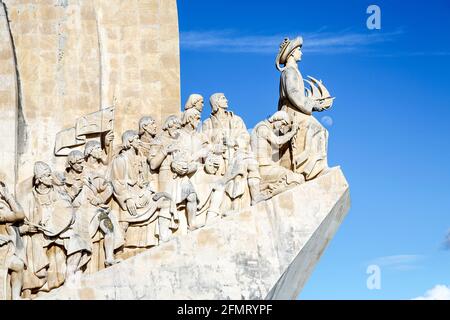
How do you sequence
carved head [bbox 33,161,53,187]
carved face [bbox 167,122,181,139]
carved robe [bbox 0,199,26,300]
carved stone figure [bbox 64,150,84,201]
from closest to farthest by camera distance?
carved robe [bbox 0,199,26,300] → carved head [bbox 33,161,53,187] → carved stone figure [bbox 64,150,84,201] → carved face [bbox 167,122,181,139]

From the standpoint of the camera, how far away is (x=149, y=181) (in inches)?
669

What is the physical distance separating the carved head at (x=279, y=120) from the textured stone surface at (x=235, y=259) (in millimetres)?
1008

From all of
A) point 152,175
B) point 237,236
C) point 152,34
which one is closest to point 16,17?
point 152,34

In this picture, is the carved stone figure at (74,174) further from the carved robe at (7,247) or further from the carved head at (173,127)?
the carved head at (173,127)

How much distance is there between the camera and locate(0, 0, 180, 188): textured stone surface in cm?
1772

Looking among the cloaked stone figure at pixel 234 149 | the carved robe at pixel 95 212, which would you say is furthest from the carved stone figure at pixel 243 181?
the carved robe at pixel 95 212

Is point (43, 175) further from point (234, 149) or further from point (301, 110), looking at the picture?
point (301, 110)

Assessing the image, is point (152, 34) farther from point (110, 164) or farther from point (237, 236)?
point (237, 236)

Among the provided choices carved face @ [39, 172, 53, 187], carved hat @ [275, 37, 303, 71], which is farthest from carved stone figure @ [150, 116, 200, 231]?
carved hat @ [275, 37, 303, 71]

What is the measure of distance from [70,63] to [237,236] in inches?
151

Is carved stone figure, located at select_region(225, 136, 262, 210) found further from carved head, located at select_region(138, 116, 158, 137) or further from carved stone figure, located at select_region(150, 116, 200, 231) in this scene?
carved head, located at select_region(138, 116, 158, 137)

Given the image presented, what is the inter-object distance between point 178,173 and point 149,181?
1.36 feet

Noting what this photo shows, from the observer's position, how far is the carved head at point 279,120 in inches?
683

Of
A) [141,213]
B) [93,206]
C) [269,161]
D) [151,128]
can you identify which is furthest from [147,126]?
[269,161]
